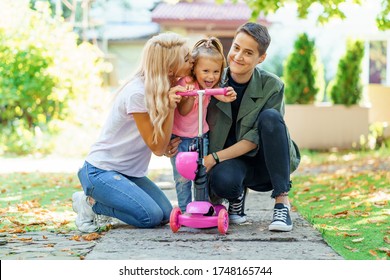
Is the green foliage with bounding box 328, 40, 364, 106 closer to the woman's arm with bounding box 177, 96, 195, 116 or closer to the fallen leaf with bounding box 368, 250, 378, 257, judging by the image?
the woman's arm with bounding box 177, 96, 195, 116

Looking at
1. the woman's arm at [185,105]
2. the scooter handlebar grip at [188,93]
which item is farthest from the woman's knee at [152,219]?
the scooter handlebar grip at [188,93]

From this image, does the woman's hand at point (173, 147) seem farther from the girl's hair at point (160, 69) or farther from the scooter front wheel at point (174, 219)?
the scooter front wheel at point (174, 219)

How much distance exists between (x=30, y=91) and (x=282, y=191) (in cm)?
628

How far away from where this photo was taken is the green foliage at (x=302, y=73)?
10.1m

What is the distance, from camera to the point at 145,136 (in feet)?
12.1

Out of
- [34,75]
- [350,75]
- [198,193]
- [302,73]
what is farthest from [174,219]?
[350,75]

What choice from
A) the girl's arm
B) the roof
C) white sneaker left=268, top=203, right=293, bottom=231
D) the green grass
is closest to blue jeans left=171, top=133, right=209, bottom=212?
the girl's arm

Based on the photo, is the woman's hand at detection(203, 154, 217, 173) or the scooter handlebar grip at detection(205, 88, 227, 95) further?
the woman's hand at detection(203, 154, 217, 173)

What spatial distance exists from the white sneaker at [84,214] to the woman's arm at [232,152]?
0.73 metres

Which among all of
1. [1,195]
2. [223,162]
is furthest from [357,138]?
[223,162]

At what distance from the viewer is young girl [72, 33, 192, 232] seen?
366 centimetres

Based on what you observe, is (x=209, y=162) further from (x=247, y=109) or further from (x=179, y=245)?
(x=179, y=245)

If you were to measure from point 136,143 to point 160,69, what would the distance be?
48 centimetres

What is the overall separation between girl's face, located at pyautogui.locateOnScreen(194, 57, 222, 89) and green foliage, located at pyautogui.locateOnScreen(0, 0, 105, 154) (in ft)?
18.3
